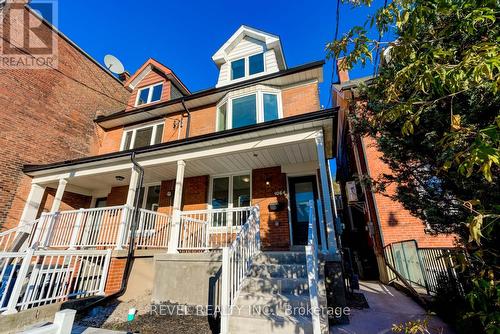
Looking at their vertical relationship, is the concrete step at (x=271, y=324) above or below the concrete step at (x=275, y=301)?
below

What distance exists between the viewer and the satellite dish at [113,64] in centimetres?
1353

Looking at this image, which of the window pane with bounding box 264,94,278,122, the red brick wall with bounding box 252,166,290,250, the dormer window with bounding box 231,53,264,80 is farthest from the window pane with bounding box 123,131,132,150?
the window pane with bounding box 264,94,278,122

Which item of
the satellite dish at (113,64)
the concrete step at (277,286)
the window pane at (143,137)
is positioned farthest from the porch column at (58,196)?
the satellite dish at (113,64)

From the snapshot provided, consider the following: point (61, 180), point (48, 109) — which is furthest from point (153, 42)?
point (61, 180)

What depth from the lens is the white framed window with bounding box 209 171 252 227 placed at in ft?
26.4

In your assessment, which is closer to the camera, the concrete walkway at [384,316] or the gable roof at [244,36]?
the concrete walkway at [384,316]

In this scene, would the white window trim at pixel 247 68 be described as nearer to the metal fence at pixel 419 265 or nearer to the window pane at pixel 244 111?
the window pane at pixel 244 111

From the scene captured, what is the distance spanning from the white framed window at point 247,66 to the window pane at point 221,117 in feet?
5.77

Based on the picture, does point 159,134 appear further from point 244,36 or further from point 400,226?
point 400,226

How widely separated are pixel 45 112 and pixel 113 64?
5.93 m

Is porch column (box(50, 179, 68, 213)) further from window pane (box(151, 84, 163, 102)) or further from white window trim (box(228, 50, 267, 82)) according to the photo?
white window trim (box(228, 50, 267, 82))

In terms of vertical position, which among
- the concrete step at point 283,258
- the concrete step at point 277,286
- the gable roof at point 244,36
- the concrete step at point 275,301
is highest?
the gable roof at point 244,36

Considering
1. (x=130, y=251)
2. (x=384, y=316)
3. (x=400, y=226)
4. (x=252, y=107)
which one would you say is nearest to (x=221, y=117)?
(x=252, y=107)

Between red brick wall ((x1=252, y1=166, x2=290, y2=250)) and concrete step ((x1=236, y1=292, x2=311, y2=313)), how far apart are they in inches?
115
